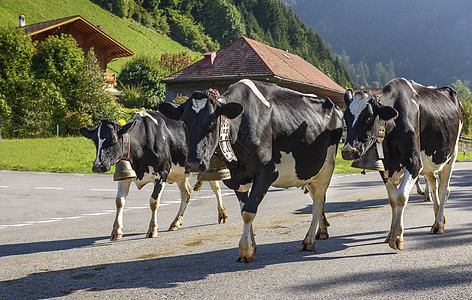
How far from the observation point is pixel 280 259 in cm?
606

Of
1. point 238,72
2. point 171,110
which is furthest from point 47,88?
point 171,110

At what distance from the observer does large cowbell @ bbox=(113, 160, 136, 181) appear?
25.6ft

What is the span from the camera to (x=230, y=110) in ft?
17.7

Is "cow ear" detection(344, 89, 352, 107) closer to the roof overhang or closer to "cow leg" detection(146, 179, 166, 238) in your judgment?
"cow leg" detection(146, 179, 166, 238)

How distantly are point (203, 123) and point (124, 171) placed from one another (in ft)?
9.77

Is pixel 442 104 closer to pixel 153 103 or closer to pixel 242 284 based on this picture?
pixel 242 284

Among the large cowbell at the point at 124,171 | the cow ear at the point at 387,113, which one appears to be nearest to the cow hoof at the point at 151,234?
the large cowbell at the point at 124,171

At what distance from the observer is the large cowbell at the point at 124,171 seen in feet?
25.6

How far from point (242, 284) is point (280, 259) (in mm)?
1182

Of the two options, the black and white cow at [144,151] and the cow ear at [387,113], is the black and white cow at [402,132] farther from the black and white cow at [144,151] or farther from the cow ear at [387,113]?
the black and white cow at [144,151]

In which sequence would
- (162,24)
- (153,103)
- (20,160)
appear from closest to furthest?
(20,160), (153,103), (162,24)

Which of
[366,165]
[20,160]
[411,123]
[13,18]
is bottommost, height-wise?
[20,160]

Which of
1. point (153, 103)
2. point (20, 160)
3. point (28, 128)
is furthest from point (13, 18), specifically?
point (20, 160)

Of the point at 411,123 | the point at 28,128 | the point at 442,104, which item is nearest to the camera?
the point at 411,123
